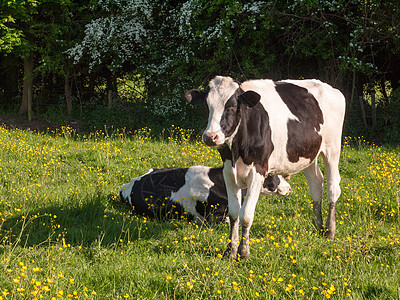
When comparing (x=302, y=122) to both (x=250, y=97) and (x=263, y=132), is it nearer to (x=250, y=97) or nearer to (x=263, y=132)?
(x=263, y=132)

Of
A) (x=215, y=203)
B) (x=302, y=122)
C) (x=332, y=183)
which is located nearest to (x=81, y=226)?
(x=215, y=203)

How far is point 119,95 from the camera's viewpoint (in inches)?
611

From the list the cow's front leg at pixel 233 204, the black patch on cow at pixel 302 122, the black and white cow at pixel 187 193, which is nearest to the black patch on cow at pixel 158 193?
the black and white cow at pixel 187 193

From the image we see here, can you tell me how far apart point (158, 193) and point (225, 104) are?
256 centimetres

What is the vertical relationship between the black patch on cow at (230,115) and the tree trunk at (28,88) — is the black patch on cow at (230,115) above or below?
above

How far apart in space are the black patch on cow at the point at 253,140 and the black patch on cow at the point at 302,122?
1.28 ft

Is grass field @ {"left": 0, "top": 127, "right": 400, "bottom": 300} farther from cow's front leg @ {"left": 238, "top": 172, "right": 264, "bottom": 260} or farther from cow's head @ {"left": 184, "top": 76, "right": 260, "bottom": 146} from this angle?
cow's head @ {"left": 184, "top": 76, "right": 260, "bottom": 146}

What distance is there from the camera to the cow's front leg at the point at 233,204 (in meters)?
4.71

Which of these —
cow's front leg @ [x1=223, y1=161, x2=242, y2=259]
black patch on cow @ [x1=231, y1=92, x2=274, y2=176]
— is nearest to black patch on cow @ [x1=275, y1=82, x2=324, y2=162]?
black patch on cow @ [x1=231, y1=92, x2=274, y2=176]

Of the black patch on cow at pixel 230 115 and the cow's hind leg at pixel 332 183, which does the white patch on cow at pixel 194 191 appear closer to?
the cow's hind leg at pixel 332 183

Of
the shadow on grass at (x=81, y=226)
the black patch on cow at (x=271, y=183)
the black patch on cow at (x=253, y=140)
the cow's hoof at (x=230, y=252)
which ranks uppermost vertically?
the black patch on cow at (x=253, y=140)

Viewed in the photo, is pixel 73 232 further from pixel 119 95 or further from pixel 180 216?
pixel 119 95

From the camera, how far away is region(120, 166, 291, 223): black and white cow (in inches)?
245

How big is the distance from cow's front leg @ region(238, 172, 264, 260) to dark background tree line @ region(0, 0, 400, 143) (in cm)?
865
